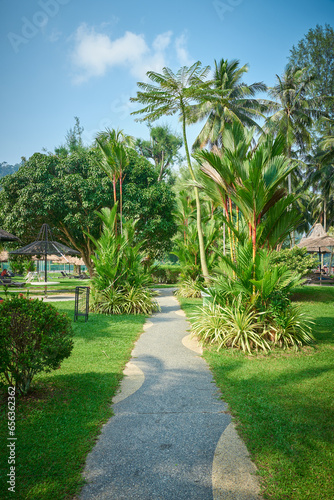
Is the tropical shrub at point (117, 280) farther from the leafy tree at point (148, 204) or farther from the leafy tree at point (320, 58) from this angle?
the leafy tree at point (320, 58)

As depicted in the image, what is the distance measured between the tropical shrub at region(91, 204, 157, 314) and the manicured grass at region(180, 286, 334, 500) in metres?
4.05

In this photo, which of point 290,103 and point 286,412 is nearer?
point 286,412

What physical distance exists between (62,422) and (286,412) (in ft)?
7.25

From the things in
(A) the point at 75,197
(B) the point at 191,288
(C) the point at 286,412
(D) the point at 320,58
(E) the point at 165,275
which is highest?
(D) the point at 320,58

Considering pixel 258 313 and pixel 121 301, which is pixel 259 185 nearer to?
pixel 258 313

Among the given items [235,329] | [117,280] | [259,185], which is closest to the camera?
[259,185]

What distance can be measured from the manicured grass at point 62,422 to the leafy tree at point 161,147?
32084 millimetres

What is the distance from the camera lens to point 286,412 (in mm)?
3273

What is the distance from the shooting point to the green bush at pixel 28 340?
126 inches

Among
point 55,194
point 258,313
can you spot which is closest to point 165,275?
point 55,194

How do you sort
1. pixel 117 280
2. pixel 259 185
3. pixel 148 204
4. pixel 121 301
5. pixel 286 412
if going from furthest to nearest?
pixel 148 204
pixel 117 280
pixel 121 301
pixel 259 185
pixel 286 412

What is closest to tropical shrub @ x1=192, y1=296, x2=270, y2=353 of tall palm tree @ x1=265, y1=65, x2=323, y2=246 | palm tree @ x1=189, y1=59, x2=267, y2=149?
palm tree @ x1=189, y1=59, x2=267, y2=149

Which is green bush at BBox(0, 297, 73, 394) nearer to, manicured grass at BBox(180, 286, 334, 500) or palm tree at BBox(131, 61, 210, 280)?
manicured grass at BBox(180, 286, 334, 500)

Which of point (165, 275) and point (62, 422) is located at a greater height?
point (165, 275)
